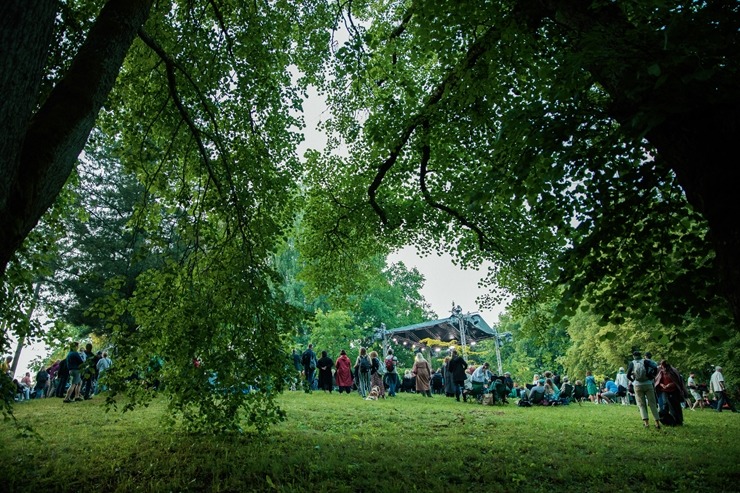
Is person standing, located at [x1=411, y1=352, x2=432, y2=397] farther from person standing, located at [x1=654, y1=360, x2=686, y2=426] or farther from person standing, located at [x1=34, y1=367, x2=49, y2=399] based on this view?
person standing, located at [x1=34, y1=367, x2=49, y2=399]

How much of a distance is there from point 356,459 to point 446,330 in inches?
911

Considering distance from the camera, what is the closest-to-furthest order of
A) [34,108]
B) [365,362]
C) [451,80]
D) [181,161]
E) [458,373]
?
[34,108] → [451,80] → [181,161] → [365,362] → [458,373]

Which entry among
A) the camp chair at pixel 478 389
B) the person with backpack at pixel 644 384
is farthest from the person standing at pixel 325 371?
the person with backpack at pixel 644 384

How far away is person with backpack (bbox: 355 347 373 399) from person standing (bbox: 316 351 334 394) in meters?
1.42

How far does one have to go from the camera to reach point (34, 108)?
2979 millimetres

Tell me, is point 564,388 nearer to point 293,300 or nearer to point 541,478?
point 541,478

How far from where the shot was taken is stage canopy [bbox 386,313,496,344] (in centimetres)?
2461

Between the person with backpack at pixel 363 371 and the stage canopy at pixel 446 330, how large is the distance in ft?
29.1

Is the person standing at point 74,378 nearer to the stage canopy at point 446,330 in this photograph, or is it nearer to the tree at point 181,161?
the tree at point 181,161

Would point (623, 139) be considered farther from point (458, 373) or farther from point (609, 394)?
point (609, 394)

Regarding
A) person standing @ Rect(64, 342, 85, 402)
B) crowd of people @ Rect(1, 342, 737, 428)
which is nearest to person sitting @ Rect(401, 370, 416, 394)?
crowd of people @ Rect(1, 342, 737, 428)

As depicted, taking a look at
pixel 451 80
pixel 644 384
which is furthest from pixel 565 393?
pixel 451 80

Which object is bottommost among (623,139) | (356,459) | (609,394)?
(609,394)

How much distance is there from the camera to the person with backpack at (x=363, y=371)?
15.1 m
